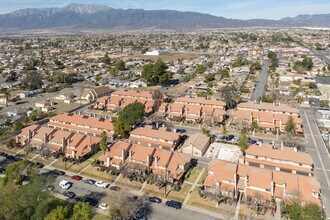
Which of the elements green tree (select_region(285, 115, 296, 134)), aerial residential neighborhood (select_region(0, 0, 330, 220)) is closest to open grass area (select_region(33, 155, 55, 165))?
aerial residential neighborhood (select_region(0, 0, 330, 220))

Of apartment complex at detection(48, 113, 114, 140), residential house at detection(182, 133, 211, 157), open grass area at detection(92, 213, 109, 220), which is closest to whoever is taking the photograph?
open grass area at detection(92, 213, 109, 220)

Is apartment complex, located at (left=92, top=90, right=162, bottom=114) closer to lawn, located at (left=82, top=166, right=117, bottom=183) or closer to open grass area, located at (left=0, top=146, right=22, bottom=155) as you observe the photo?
open grass area, located at (left=0, top=146, right=22, bottom=155)

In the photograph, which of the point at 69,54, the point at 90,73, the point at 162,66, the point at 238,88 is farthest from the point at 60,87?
the point at 69,54

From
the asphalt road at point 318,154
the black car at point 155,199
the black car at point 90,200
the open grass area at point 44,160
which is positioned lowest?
the open grass area at point 44,160

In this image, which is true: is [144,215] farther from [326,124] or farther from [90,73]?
[90,73]

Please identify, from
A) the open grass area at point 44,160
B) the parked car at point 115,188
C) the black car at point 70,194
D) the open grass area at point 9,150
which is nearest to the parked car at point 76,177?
the black car at point 70,194

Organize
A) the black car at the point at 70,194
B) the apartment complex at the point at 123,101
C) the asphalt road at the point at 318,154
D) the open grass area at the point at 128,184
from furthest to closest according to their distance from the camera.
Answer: the apartment complex at the point at 123,101 < the open grass area at the point at 128,184 < the asphalt road at the point at 318,154 < the black car at the point at 70,194

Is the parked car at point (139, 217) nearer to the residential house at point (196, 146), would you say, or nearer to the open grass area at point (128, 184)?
the open grass area at point (128, 184)
